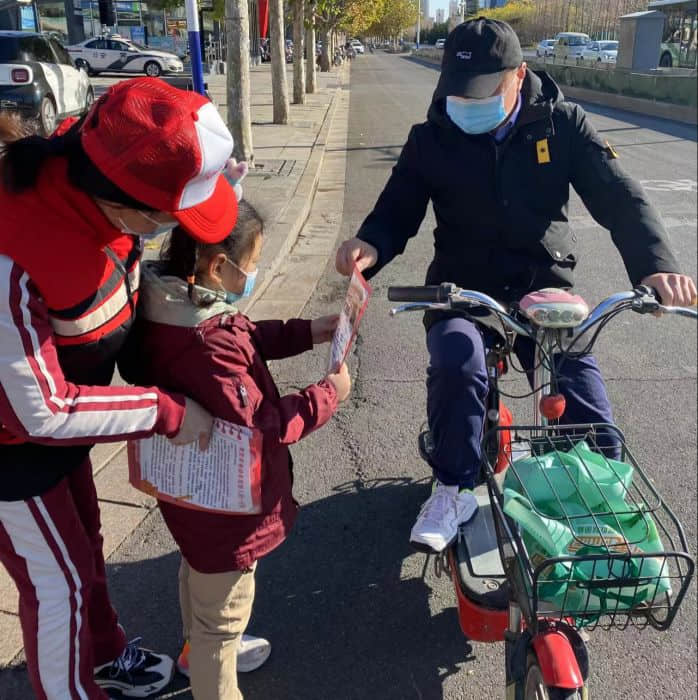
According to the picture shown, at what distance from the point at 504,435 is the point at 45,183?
5.67ft

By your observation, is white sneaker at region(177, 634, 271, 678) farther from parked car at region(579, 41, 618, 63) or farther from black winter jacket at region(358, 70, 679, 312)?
parked car at region(579, 41, 618, 63)

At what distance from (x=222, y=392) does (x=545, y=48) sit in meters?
2.40

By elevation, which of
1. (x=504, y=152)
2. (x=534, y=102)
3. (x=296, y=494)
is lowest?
(x=296, y=494)

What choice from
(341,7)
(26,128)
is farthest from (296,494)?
(341,7)

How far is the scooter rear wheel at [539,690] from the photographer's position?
1.67 meters

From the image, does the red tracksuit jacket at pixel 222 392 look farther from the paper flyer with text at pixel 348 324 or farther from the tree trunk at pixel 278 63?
the tree trunk at pixel 278 63

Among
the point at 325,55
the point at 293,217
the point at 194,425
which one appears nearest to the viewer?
the point at 194,425

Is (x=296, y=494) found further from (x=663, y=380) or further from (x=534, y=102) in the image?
(x=663, y=380)

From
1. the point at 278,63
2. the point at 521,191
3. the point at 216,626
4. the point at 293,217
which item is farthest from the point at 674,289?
the point at 278,63

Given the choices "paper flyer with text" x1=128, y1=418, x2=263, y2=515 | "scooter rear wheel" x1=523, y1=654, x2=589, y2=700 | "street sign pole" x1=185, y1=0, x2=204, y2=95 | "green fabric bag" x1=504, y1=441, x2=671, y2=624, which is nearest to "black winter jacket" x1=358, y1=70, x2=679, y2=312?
"green fabric bag" x1=504, y1=441, x2=671, y2=624

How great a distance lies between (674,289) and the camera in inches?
84.4

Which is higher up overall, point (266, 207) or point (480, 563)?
point (266, 207)

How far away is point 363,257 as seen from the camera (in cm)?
262

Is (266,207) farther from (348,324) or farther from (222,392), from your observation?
(222,392)
